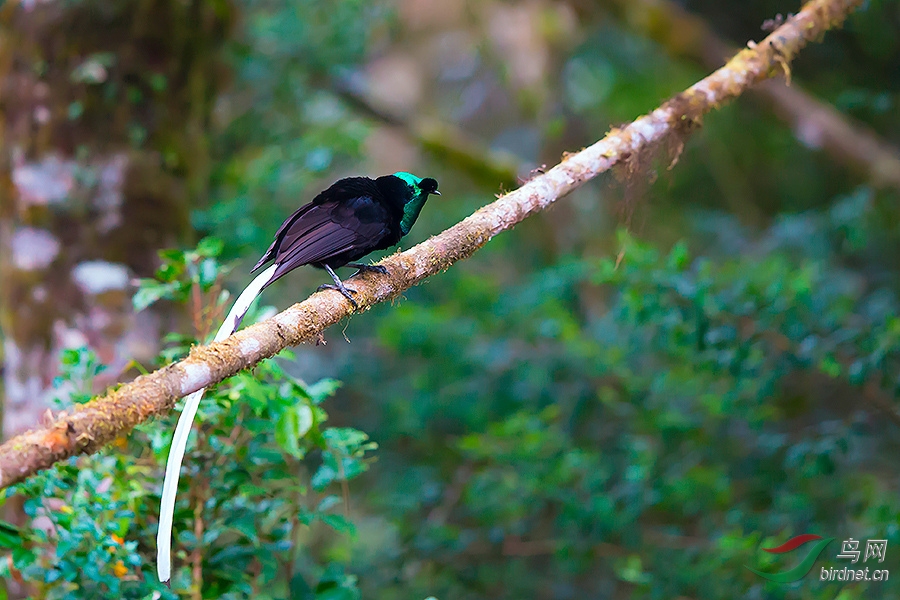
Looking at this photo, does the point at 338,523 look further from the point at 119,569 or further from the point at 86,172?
the point at 86,172

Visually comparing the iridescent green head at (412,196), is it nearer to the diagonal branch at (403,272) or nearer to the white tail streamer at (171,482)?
the diagonal branch at (403,272)

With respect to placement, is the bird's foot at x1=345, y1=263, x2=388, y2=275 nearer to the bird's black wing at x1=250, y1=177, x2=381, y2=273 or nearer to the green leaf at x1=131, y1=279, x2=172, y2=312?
the bird's black wing at x1=250, y1=177, x2=381, y2=273

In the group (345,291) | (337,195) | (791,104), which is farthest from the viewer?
(791,104)

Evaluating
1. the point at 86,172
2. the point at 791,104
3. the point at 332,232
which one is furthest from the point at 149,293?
the point at 791,104

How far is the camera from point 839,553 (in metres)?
3.27

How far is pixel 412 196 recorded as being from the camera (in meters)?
2.53

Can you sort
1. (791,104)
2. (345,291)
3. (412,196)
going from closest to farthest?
1. (345,291)
2. (412,196)
3. (791,104)

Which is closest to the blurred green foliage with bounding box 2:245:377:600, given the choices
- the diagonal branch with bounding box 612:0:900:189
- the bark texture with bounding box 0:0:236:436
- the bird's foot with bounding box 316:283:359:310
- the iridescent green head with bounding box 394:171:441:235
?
the bird's foot with bounding box 316:283:359:310

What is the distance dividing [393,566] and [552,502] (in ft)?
2.88

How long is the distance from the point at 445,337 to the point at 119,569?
302 centimetres

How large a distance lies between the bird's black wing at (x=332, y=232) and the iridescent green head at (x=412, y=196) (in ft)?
0.49

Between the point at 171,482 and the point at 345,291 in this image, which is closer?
the point at 171,482

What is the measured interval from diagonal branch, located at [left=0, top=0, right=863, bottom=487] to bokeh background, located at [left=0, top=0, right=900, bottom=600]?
17 cm

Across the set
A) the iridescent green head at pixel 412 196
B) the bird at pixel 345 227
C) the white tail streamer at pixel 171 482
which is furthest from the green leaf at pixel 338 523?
the iridescent green head at pixel 412 196
